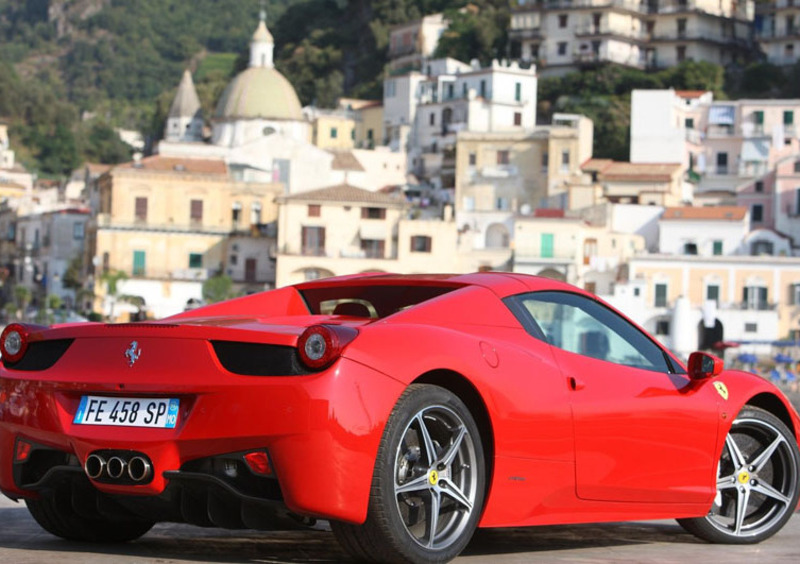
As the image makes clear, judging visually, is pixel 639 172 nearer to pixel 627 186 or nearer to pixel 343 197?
pixel 627 186

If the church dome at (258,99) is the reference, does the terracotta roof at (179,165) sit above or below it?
below

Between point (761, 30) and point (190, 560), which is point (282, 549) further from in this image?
point (761, 30)

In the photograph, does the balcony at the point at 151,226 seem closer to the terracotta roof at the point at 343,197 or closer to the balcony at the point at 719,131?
the terracotta roof at the point at 343,197

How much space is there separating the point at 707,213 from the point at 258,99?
32608mm

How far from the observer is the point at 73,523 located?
24.1 feet

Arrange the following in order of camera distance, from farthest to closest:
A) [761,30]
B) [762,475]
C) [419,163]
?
[761,30], [419,163], [762,475]

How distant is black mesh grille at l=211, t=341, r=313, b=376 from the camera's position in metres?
6.30

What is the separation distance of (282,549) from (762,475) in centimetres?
283

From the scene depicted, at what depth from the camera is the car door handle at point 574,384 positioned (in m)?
7.29

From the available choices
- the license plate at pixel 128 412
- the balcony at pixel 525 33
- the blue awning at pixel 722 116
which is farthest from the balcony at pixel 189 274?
the license plate at pixel 128 412

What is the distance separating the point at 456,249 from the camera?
80438mm

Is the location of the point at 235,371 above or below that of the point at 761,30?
below

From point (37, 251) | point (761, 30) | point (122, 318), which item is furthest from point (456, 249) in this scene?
point (761, 30)

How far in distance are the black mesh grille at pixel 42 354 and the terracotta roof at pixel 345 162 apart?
91714 mm
